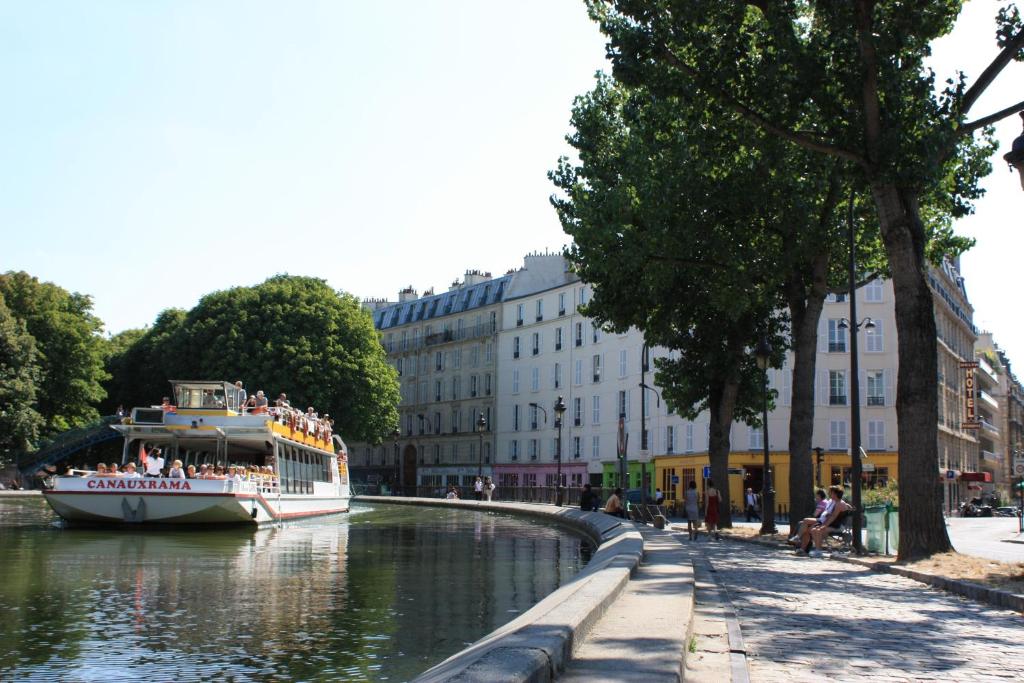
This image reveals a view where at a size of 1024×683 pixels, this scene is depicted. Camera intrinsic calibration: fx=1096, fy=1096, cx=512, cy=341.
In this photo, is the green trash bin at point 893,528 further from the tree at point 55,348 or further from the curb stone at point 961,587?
the tree at point 55,348

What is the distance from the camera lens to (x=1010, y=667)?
8.12 meters

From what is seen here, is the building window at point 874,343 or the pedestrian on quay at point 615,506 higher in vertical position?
the building window at point 874,343

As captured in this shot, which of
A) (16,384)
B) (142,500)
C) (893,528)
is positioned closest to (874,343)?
(893,528)

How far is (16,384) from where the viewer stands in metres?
59.8

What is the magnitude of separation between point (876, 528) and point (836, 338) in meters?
36.7

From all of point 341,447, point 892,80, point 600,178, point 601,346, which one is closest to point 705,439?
point 601,346

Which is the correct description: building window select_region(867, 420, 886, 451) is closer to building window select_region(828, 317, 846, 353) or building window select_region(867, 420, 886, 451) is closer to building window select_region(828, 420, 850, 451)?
building window select_region(828, 420, 850, 451)

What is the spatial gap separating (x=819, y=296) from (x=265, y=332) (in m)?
44.1

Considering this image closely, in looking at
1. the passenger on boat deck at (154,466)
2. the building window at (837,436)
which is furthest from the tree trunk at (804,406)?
the building window at (837,436)

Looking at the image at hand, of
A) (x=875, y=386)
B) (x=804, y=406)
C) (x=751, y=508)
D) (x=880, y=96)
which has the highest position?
(x=880, y=96)

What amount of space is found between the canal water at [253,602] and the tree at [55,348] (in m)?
42.0

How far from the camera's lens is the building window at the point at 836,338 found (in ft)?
187

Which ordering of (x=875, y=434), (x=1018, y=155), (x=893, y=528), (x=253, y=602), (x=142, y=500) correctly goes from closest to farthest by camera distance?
(x=1018, y=155) < (x=253, y=602) < (x=893, y=528) < (x=142, y=500) < (x=875, y=434)

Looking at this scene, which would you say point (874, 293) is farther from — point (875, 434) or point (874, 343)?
point (875, 434)
